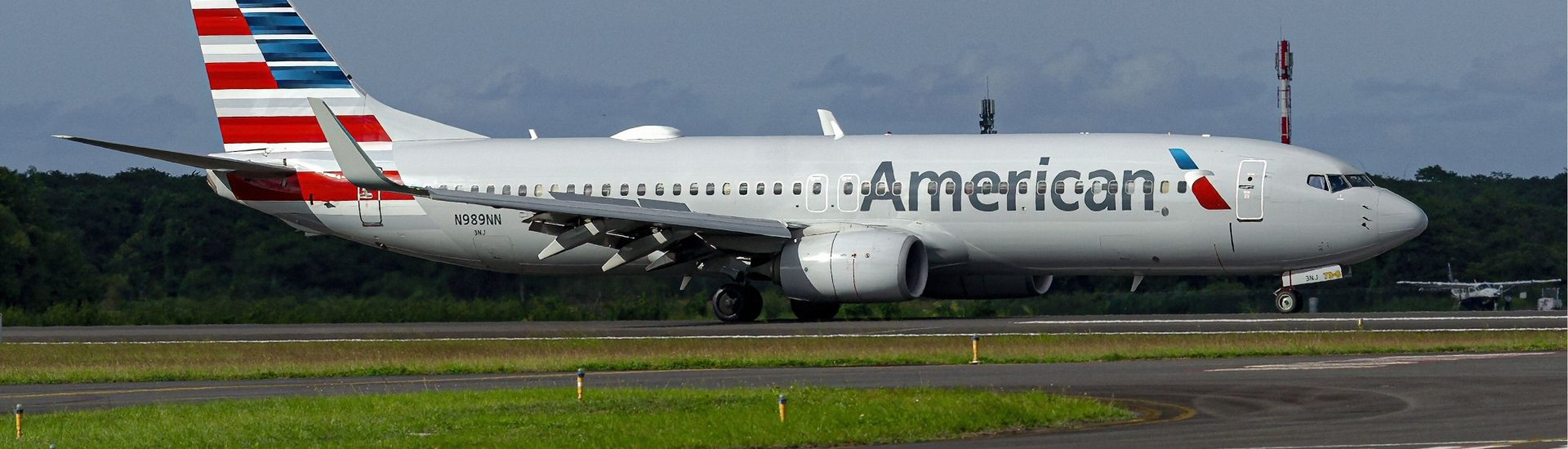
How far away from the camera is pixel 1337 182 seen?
35.9m

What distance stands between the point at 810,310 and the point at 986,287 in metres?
3.61

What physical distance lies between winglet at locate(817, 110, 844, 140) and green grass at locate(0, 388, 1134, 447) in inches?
774

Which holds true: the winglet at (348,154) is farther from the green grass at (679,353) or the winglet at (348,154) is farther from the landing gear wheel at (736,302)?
the landing gear wheel at (736,302)

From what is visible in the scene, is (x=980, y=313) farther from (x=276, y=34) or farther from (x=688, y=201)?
(x=276, y=34)

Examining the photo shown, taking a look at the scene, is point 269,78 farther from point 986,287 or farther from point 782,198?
point 986,287

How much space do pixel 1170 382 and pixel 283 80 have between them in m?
26.5

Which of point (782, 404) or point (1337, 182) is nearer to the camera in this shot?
point (782, 404)

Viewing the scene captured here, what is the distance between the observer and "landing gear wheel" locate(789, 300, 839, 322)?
40062mm

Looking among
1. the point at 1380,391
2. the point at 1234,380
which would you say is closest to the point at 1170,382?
the point at 1234,380

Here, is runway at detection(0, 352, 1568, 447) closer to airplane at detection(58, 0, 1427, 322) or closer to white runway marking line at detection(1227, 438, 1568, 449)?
white runway marking line at detection(1227, 438, 1568, 449)

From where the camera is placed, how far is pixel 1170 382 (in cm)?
2175

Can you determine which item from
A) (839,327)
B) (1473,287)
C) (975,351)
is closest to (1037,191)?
(839,327)

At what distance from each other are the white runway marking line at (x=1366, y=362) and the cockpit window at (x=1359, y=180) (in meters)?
10.6

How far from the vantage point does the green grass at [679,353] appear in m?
27.0
